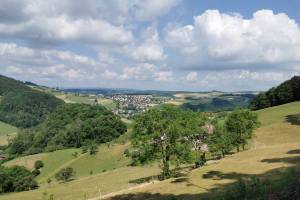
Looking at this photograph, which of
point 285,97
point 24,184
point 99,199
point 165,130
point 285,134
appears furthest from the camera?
point 285,97

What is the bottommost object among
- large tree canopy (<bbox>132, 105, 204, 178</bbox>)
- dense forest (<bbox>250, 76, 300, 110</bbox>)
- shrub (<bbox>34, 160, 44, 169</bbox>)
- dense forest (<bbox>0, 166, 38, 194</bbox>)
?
shrub (<bbox>34, 160, 44, 169</bbox>)

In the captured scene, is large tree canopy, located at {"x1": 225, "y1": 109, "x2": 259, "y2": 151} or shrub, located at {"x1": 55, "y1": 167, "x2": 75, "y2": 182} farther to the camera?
shrub, located at {"x1": 55, "y1": 167, "x2": 75, "y2": 182}

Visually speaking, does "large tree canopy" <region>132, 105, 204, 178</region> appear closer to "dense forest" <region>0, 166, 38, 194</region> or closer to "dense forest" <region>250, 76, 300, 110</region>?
"dense forest" <region>0, 166, 38, 194</region>

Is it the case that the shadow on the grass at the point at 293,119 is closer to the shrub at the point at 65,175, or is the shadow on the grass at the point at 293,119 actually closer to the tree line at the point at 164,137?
the tree line at the point at 164,137

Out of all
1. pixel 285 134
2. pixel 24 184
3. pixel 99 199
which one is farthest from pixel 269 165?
pixel 24 184

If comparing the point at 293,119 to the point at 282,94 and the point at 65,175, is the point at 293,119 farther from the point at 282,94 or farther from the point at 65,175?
the point at 65,175

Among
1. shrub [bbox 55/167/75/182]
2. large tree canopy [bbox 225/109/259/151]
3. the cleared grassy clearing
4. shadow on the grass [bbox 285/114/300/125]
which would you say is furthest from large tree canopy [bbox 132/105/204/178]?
the cleared grassy clearing

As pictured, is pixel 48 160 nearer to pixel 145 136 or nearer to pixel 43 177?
pixel 43 177

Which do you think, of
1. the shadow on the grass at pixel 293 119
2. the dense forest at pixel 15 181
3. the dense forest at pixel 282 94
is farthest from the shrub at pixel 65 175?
the dense forest at pixel 282 94
